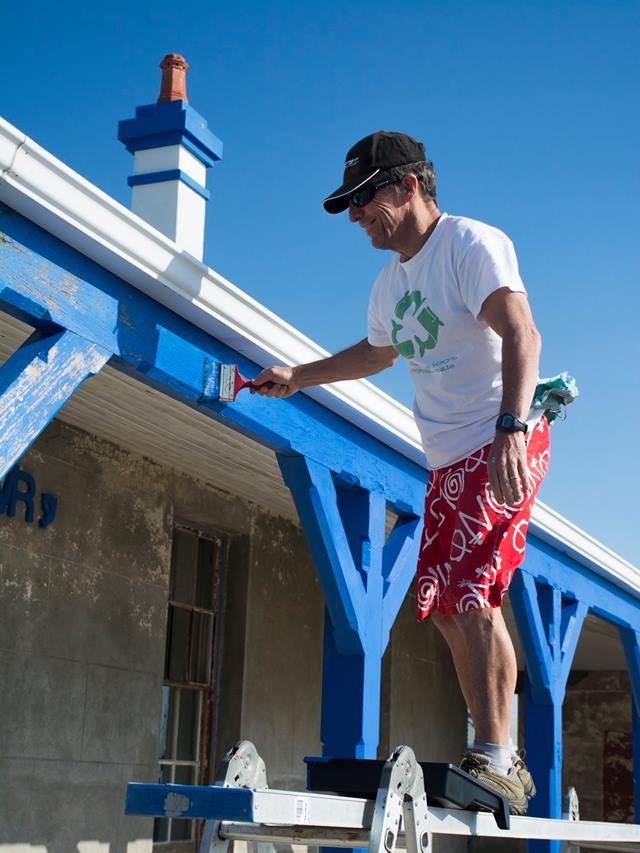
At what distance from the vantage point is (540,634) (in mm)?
7508

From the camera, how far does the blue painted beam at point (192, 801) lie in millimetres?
2420

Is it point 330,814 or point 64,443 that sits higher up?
point 64,443

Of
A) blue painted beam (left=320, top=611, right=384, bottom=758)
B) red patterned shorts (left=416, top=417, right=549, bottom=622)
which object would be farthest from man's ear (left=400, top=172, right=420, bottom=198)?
blue painted beam (left=320, top=611, right=384, bottom=758)

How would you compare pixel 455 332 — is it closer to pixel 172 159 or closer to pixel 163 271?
pixel 163 271

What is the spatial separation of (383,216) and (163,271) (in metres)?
1.00

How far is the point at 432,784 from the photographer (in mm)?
2967

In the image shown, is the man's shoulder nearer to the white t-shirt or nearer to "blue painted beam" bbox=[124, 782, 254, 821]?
the white t-shirt

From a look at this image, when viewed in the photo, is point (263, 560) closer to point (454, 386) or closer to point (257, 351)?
point (257, 351)

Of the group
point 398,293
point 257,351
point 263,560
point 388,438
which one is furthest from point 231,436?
point 398,293

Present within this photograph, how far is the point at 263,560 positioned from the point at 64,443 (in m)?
2.23

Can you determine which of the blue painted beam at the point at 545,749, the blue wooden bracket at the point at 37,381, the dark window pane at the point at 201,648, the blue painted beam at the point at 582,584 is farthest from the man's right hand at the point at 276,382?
the dark window pane at the point at 201,648

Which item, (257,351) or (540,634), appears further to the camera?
(540,634)

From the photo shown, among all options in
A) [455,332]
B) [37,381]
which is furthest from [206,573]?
[455,332]

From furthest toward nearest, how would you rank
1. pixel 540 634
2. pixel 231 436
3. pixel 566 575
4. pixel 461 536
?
pixel 566 575
pixel 540 634
pixel 231 436
pixel 461 536
